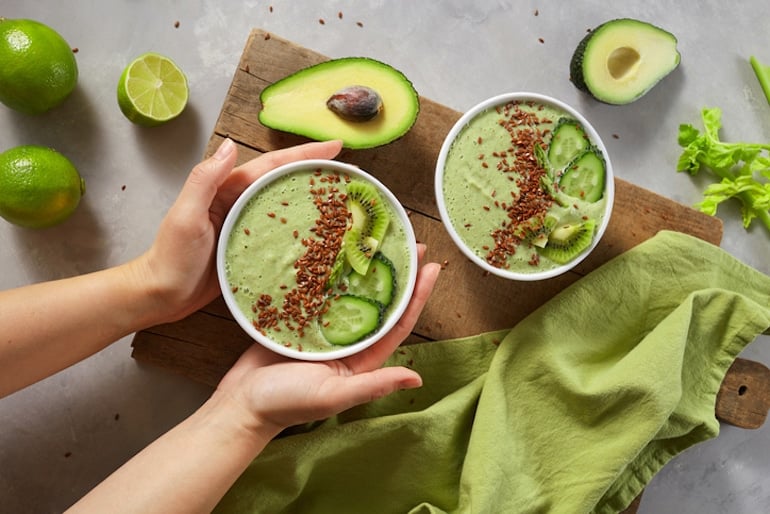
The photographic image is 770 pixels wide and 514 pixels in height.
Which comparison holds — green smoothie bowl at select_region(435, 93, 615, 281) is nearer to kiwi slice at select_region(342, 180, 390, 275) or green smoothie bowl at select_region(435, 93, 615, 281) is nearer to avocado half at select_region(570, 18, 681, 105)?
kiwi slice at select_region(342, 180, 390, 275)

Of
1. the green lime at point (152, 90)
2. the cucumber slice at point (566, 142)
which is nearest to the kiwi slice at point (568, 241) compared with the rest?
the cucumber slice at point (566, 142)

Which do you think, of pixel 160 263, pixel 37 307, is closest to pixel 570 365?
pixel 160 263

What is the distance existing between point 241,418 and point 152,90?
0.78m

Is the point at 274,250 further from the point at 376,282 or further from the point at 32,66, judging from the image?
the point at 32,66

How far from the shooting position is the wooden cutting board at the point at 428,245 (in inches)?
61.0

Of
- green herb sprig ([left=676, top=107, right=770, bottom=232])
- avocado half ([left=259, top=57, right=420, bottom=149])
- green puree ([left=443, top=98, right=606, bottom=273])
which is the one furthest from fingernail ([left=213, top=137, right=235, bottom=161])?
green herb sprig ([left=676, top=107, right=770, bottom=232])

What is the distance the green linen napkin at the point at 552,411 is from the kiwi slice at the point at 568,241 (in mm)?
139

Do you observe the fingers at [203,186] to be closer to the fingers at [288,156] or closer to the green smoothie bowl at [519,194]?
the fingers at [288,156]

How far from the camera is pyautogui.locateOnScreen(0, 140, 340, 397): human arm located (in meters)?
1.35

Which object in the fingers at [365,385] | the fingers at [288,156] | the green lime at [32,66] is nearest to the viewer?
the fingers at [365,385]

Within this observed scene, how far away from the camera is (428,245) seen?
5.28ft

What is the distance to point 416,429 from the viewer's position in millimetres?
1534

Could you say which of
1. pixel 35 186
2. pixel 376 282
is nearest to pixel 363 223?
pixel 376 282

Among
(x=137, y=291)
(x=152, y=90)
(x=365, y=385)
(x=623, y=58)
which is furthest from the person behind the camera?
(x=623, y=58)
